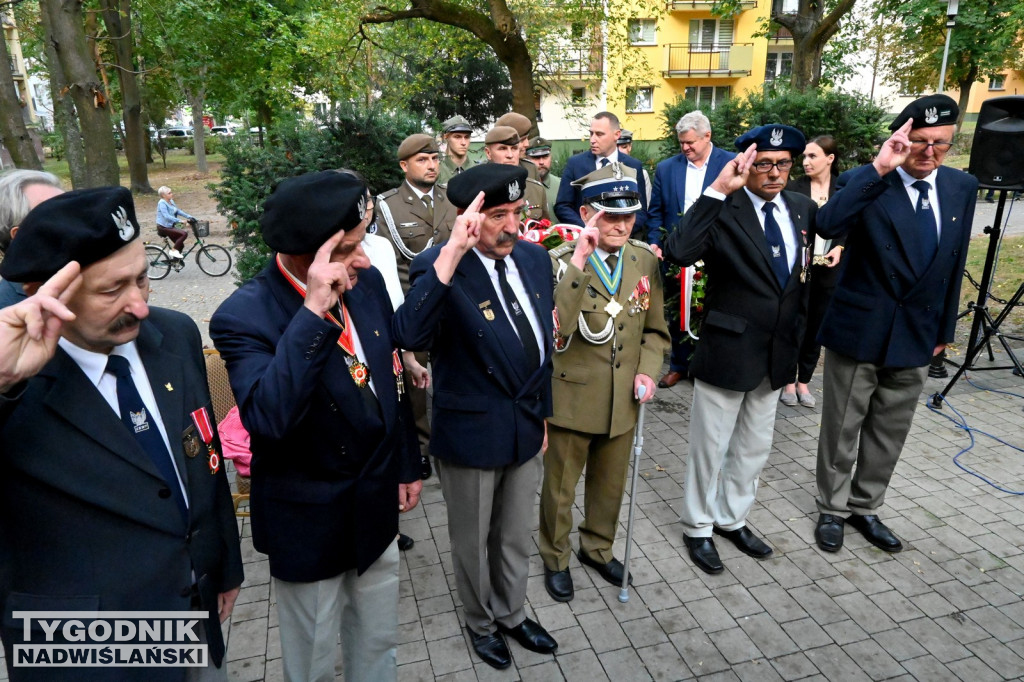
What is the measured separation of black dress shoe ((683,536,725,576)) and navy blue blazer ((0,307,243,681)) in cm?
293

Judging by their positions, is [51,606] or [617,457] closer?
[51,606]

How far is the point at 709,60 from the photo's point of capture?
38.3 m

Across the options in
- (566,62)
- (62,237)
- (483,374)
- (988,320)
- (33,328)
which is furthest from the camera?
(566,62)

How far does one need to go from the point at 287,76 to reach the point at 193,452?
1729 centimetres

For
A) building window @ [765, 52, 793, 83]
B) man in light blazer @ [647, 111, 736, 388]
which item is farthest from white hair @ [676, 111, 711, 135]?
building window @ [765, 52, 793, 83]

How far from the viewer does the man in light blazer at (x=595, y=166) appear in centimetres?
668

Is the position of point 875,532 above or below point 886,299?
below

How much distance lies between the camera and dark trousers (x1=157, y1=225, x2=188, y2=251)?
14.6 meters

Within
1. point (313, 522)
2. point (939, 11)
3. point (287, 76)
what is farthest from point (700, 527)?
point (939, 11)

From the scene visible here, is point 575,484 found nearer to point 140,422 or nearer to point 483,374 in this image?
point 483,374

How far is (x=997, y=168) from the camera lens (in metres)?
6.25

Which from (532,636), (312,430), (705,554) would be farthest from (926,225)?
(312,430)

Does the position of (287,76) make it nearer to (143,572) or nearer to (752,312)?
(752,312)

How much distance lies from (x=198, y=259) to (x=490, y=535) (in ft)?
42.5
